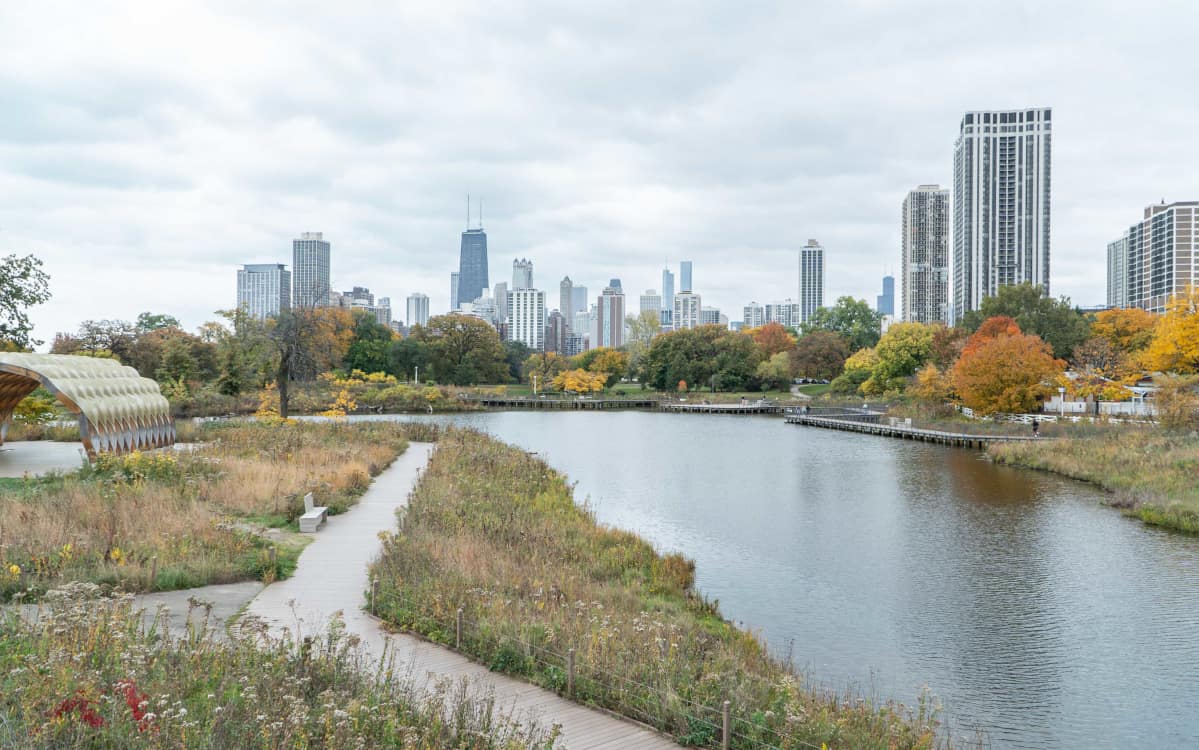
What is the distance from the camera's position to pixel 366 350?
89500 mm

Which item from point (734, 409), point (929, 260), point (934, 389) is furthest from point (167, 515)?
point (929, 260)

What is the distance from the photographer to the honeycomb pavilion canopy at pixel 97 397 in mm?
20328

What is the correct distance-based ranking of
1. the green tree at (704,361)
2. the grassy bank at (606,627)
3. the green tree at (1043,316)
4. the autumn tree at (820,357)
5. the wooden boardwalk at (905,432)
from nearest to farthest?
the grassy bank at (606,627) < the wooden boardwalk at (905,432) < the green tree at (1043,316) < the green tree at (704,361) < the autumn tree at (820,357)

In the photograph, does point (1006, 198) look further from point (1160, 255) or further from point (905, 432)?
point (905, 432)

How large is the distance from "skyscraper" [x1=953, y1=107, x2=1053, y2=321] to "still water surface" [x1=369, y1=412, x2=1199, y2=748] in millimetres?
A: 140060

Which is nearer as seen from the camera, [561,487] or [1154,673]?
[1154,673]

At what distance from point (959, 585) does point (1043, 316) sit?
5342 cm

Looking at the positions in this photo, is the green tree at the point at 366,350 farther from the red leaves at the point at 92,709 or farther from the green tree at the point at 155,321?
the red leaves at the point at 92,709

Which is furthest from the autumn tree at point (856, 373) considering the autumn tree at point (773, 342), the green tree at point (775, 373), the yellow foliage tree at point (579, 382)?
the yellow foliage tree at point (579, 382)

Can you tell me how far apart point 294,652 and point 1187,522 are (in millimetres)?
22780

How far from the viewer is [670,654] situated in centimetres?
862

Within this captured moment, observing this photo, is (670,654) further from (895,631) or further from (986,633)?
(986,633)

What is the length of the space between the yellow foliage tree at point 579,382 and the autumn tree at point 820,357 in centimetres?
2337

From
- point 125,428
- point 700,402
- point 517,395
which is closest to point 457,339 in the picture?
point 517,395
